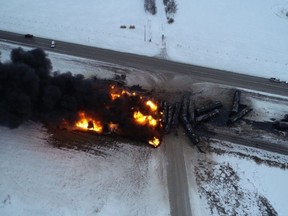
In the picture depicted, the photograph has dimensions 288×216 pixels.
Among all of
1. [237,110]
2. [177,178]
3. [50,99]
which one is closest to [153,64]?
[237,110]

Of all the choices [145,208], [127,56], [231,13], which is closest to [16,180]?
[145,208]

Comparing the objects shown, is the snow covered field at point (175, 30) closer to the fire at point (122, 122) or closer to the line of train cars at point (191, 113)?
the line of train cars at point (191, 113)

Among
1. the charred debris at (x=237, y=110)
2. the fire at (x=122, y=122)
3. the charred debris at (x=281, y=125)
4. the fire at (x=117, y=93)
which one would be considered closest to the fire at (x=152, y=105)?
the fire at (x=122, y=122)

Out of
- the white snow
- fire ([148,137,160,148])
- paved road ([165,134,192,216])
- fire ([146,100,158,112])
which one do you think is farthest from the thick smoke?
the white snow

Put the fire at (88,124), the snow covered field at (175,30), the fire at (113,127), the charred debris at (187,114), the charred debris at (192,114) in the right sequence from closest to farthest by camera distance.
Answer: the fire at (88,124), the fire at (113,127), the charred debris at (187,114), the charred debris at (192,114), the snow covered field at (175,30)

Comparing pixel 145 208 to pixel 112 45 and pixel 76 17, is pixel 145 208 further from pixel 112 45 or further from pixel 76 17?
pixel 76 17

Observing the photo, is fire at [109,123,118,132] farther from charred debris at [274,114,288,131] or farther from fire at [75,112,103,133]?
charred debris at [274,114,288,131]
